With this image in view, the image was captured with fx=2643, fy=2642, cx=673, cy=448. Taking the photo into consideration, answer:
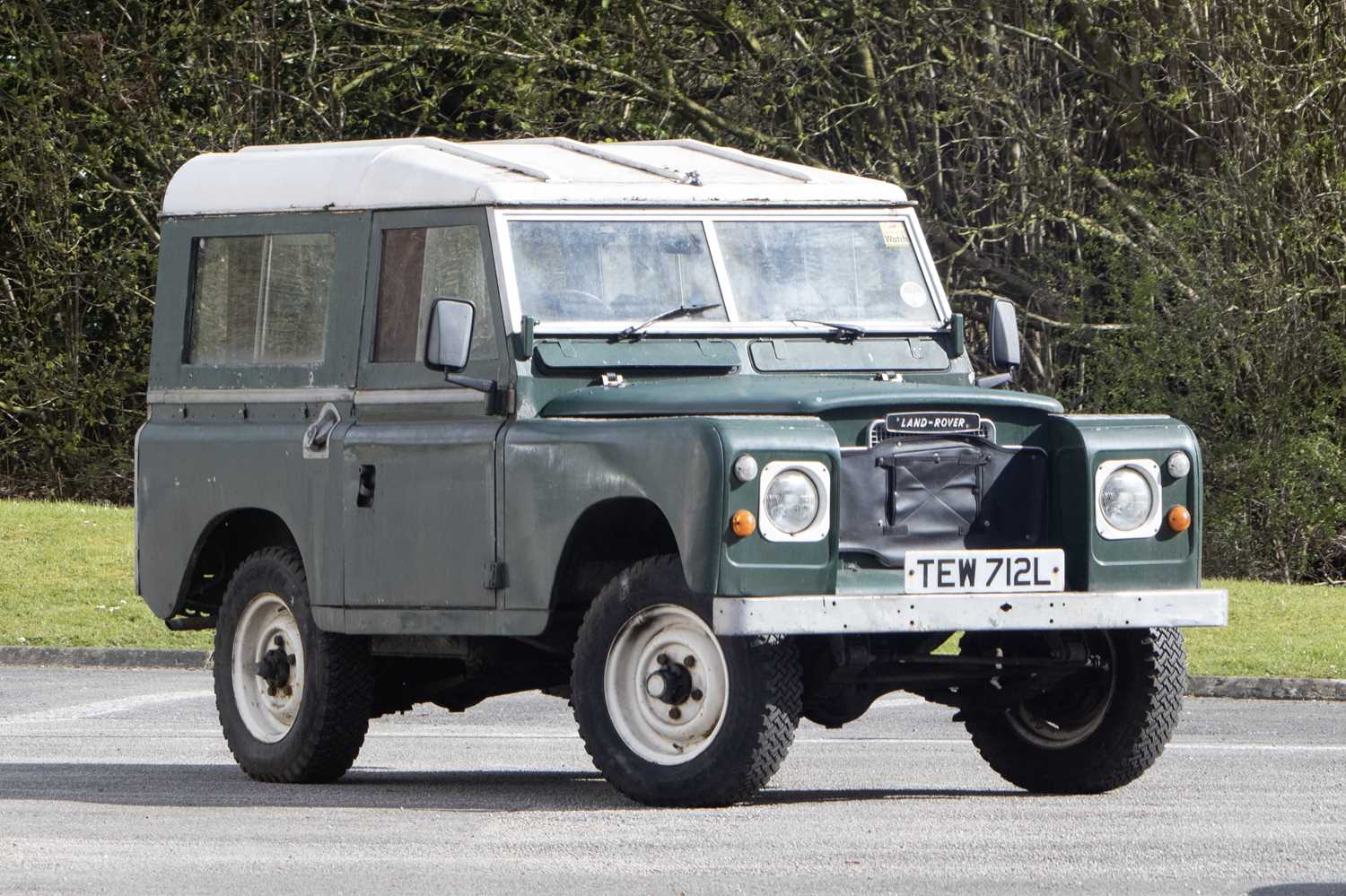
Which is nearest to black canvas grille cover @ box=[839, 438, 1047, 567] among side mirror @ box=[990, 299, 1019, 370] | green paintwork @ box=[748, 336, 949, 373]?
green paintwork @ box=[748, 336, 949, 373]

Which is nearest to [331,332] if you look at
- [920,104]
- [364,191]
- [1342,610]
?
[364,191]

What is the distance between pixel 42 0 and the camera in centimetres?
2942

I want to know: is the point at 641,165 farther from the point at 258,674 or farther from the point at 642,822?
the point at 642,822

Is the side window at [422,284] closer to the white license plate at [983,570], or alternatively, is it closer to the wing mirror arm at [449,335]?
the wing mirror arm at [449,335]

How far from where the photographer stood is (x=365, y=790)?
1034cm

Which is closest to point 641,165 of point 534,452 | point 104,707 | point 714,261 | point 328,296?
point 714,261

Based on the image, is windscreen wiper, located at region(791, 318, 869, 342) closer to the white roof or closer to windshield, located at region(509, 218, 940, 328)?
windshield, located at region(509, 218, 940, 328)

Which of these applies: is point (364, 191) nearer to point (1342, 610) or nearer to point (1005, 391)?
point (1005, 391)

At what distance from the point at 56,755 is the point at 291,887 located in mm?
4883

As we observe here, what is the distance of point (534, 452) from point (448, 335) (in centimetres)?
52

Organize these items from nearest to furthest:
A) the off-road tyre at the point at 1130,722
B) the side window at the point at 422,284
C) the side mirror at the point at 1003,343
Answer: the off-road tyre at the point at 1130,722 → the side window at the point at 422,284 → the side mirror at the point at 1003,343

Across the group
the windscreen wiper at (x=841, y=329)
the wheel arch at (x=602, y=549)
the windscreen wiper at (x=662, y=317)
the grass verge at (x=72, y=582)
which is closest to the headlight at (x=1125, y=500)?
the windscreen wiper at (x=841, y=329)

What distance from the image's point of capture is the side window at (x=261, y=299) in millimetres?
10594

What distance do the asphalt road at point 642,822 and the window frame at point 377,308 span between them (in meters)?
1.59
